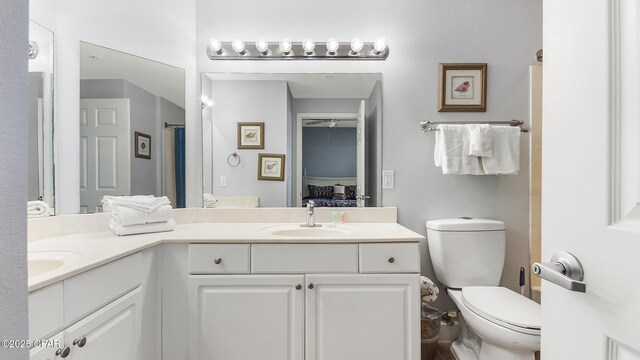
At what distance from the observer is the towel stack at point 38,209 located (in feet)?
4.42

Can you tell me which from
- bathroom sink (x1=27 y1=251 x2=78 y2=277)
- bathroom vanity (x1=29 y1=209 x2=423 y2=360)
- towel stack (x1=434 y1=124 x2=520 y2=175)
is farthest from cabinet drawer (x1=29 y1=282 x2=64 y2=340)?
towel stack (x1=434 y1=124 x2=520 y2=175)

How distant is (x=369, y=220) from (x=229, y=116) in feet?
3.83

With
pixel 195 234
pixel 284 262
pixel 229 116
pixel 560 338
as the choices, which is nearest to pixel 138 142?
pixel 229 116

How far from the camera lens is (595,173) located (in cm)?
43

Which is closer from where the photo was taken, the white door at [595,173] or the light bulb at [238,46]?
the white door at [595,173]

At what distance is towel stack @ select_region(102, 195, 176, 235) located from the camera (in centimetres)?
140

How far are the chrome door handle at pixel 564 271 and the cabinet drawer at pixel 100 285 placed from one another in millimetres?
1262

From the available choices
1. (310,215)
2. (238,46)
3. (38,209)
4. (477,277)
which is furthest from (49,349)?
(477,277)

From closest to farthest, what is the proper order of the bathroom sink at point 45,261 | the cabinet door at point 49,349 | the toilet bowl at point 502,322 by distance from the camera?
the cabinet door at point 49,349, the bathroom sink at point 45,261, the toilet bowl at point 502,322

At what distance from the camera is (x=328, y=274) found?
132 centimetres

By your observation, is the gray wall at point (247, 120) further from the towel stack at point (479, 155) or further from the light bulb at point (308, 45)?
the towel stack at point (479, 155)

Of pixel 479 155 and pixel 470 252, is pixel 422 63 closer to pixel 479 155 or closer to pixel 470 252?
Result: pixel 479 155

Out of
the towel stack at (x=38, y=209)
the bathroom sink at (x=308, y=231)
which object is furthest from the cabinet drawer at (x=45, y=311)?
the bathroom sink at (x=308, y=231)

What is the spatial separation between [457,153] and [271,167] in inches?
47.3
